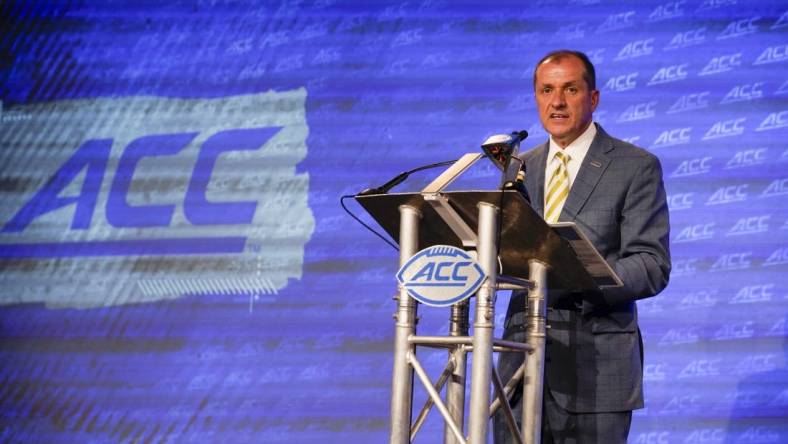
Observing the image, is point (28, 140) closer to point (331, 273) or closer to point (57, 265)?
point (57, 265)

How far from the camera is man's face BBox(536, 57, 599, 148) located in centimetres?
292

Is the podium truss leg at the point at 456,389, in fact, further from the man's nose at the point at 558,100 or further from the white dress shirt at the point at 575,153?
the man's nose at the point at 558,100

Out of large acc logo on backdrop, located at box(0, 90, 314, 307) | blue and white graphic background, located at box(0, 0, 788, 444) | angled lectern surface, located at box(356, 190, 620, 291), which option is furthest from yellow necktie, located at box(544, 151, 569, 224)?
large acc logo on backdrop, located at box(0, 90, 314, 307)

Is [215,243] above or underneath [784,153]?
underneath

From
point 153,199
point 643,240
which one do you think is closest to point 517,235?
point 643,240

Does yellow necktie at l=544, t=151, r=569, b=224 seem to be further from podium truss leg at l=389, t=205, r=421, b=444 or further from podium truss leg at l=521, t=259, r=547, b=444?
podium truss leg at l=389, t=205, r=421, b=444

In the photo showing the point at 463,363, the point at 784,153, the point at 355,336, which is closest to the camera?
the point at 463,363

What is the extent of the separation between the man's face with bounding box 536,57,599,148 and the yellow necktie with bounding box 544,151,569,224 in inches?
3.0

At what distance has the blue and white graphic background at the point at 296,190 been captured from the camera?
4277 millimetres

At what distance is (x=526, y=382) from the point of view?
240cm

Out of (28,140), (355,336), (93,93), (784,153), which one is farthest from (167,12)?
(784,153)

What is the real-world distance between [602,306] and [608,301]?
0.09 meters

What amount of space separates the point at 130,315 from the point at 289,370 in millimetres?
883

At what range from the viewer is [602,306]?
2.70 m
